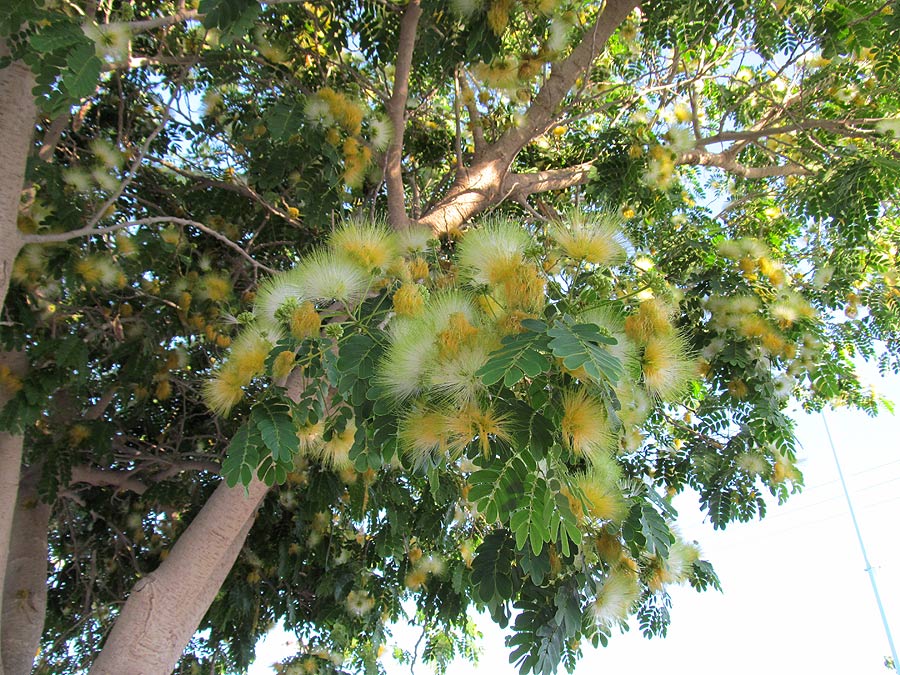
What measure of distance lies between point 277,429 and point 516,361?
822 millimetres

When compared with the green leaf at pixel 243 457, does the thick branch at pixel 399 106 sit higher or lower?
higher

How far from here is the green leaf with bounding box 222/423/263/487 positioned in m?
1.96

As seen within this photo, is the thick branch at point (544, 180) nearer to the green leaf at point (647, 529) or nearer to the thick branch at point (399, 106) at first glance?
the thick branch at point (399, 106)

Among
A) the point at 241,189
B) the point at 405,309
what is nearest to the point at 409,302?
the point at 405,309

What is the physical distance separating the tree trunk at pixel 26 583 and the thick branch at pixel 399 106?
232cm

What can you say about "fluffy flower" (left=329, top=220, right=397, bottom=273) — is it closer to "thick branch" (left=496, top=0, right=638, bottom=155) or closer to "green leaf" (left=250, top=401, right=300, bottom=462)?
"green leaf" (left=250, top=401, right=300, bottom=462)

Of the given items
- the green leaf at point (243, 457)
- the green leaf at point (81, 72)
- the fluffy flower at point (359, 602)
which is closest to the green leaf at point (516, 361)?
the green leaf at point (243, 457)

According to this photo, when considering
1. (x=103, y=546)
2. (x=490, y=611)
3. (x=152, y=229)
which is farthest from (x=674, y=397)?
(x=103, y=546)

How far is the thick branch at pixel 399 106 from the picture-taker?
12.0 feet

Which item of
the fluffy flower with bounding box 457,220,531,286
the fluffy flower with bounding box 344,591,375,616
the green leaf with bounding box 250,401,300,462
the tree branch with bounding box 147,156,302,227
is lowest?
the green leaf with bounding box 250,401,300,462

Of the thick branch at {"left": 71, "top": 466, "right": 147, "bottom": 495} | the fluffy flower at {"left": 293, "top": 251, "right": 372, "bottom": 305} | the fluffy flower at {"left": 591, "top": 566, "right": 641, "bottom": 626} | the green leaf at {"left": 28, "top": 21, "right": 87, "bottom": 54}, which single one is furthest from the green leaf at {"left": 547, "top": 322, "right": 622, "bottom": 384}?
the thick branch at {"left": 71, "top": 466, "right": 147, "bottom": 495}

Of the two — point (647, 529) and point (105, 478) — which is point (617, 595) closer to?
point (647, 529)

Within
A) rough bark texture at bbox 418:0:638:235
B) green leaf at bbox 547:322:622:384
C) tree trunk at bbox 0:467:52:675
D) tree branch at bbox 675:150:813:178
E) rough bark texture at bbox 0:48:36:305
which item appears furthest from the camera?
tree branch at bbox 675:150:813:178

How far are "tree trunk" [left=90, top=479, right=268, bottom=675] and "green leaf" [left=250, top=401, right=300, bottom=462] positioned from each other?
2.79ft
